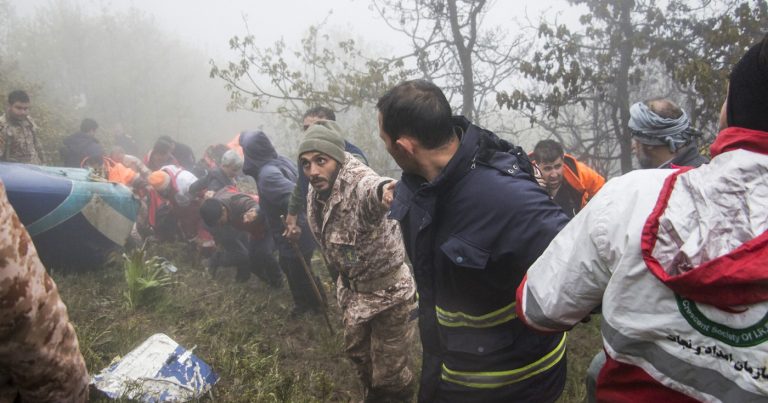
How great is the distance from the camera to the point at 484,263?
177 centimetres

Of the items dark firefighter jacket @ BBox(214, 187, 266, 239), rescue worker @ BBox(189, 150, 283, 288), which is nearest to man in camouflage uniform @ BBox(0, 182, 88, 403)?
dark firefighter jacket @ BBox(214, 187, 266, 239)

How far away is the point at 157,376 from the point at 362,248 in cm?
165

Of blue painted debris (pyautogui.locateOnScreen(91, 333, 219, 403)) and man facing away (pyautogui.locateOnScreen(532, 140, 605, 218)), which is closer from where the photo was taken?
blue painted debris (pyautogui.locateOnScreen(91, 333, 219, 403))

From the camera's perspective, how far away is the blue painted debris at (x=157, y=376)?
2.90 m

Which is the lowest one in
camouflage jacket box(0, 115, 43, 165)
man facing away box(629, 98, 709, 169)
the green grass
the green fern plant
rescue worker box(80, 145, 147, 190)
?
the green grass

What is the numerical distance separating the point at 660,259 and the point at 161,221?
25.3 feet

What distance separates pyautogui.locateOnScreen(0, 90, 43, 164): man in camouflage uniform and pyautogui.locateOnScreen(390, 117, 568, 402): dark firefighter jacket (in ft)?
25.6

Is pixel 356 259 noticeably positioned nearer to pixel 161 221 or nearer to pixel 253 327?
pixel 253 327

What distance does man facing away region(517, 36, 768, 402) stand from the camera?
2.99 feet

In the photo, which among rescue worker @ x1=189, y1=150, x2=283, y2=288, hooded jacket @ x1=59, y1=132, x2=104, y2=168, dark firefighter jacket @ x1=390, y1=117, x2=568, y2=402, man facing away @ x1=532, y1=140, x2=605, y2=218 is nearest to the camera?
dark firefighter jacket @ x1=390, y1=117, x2=568, y2=402

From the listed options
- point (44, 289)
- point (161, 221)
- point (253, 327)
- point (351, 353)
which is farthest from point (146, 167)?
point (44, 289)

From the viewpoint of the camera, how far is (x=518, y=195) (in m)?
1.80

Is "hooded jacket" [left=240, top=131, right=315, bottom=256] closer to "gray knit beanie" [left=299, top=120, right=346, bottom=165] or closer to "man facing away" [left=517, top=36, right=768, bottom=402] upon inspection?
"gray knit beanie" [left=299, top=120, right=346, bottom=165]

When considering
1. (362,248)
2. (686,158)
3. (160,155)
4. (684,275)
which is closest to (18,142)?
(160,155)
